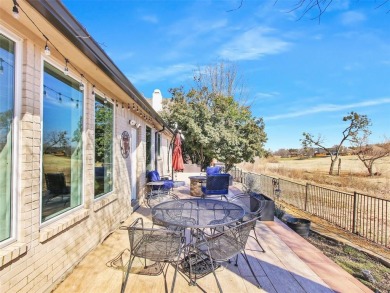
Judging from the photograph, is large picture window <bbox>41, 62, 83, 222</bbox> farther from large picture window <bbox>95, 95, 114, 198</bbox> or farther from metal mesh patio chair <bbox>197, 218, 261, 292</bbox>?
metal mesh patio chair <bbox>197, 218, 261, 292</bbox>

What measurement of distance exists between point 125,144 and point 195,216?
2572 millimetres

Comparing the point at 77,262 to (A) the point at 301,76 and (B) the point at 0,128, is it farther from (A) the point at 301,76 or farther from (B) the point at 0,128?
(A) the point at 301,76

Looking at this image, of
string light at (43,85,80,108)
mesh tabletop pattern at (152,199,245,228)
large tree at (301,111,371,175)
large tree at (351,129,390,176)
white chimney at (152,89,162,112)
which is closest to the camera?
string light at (43,85,80,108)

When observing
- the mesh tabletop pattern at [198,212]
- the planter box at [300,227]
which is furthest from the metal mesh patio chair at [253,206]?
the planter box at [300,227]

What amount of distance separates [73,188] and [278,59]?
13.3 metres

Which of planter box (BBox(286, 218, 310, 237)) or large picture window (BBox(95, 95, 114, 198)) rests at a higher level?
large picture window (BBox(95, 95, 114, 198))

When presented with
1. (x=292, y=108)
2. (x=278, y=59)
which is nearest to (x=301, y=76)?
(x=278, y=59)

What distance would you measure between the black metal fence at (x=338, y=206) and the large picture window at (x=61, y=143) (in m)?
5.90

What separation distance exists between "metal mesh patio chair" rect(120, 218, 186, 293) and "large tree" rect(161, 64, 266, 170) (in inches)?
483

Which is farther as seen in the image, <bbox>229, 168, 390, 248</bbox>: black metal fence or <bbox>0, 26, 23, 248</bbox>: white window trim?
<bbox>229, 168, 390, 248</bbox>: black metal fence

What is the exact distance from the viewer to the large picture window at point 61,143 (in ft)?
8.59

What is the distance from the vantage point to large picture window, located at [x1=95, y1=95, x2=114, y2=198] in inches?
155

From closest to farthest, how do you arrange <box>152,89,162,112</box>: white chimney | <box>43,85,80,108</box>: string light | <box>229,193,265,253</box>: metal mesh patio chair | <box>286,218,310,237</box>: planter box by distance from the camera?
1. <box>43,85,80,108</box>: string light
2. <box>229,193,265,253</box>: metal mesh patio chair
3. <box>286,218,310,237</box>: planter box
4. <box>152,89,162,112</box>: white chimney

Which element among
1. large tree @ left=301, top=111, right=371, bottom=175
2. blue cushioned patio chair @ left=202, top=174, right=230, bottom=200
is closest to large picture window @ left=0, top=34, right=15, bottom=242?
blue cushioned patio chair @ left=202, top=174, right=230, bottom=200
